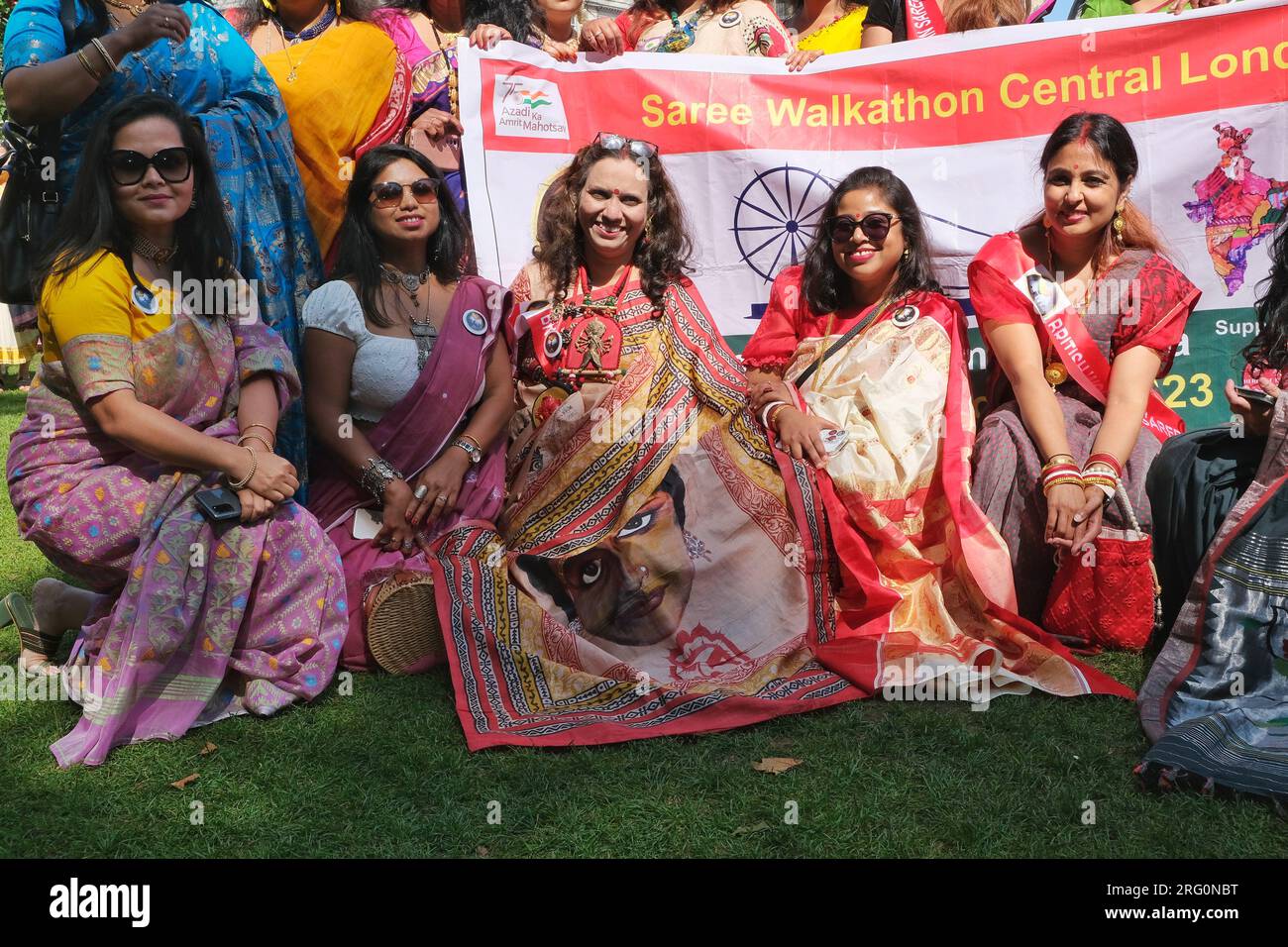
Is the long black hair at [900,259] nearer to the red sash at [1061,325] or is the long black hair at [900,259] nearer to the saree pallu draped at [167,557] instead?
the red sash at [1061,325]

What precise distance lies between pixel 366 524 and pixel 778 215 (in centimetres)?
235

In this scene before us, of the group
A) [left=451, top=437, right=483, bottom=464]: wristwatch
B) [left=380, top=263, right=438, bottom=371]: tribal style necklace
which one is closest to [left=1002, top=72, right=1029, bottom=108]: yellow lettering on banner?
[left=380, top=263, right=438, bottom=371]: tribal style necklace

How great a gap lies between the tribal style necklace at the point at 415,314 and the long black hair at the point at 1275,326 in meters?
2.71

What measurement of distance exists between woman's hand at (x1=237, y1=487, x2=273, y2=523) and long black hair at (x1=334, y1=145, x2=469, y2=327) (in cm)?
92

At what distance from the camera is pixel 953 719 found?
3301mm

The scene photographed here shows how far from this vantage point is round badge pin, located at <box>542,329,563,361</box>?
4441 millimetres

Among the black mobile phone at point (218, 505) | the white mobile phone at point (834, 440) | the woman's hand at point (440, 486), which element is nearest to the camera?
the black mobile phone at point (218, 505)

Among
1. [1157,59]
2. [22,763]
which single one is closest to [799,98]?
[1157,59]

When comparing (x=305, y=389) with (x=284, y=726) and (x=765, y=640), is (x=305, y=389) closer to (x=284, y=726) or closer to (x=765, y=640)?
(x=284, y=726)

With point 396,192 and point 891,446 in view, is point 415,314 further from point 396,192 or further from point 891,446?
point 891,446

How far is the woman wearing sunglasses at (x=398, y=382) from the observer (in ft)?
13.5

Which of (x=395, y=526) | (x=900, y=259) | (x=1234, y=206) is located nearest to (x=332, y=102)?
(x=395, y=526)

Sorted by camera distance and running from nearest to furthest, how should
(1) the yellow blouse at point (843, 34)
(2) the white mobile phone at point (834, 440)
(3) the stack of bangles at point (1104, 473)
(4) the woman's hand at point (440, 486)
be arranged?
(3) the stack of bangles at point (1104, 473) < (2) the white mobile phone at point (834, 440) < (4) the woman's hand at point (440, 486) < (1) the yellow blouse at point (843, 34)

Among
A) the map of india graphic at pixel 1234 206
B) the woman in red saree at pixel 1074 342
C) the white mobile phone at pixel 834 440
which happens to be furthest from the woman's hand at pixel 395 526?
the map of india graphic at pixel 1234 206
